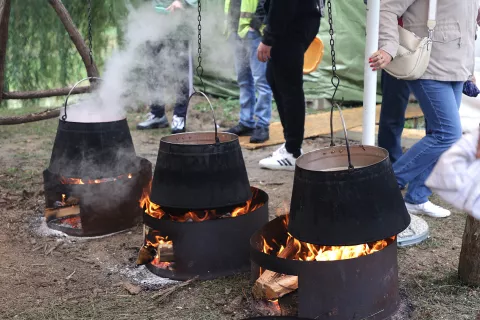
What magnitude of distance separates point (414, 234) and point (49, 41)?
6.53 metres

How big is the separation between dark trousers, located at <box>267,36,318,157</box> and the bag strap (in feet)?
4.58

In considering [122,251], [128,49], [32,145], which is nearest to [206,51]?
[128,49]

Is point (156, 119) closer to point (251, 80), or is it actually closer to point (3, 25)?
point (251, 80)

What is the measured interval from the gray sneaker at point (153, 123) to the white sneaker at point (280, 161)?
243 centimetres

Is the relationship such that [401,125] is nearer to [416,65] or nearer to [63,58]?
[416,65]

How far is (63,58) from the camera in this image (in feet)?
28.6

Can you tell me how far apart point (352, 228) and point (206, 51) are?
593 centimetres

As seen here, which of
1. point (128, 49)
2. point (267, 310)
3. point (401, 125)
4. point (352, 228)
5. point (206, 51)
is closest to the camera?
point (352, 228)

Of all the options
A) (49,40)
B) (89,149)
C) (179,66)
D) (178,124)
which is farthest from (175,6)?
(49,40)

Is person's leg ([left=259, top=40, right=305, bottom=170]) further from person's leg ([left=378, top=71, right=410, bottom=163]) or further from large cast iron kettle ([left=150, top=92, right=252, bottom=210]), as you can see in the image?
large cast iron kettle ([left=150, top=92, right=252, bottom=210])

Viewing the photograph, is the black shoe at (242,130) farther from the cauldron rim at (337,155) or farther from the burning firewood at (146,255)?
the cauldron rim at (337,155)

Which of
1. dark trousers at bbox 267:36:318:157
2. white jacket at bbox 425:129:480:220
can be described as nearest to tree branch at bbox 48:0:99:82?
dark trousers at bbox 267:36:318:157

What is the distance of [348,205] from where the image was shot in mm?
2730

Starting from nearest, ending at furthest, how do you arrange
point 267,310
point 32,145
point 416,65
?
point 267,310
point 416,65
point 32,145
